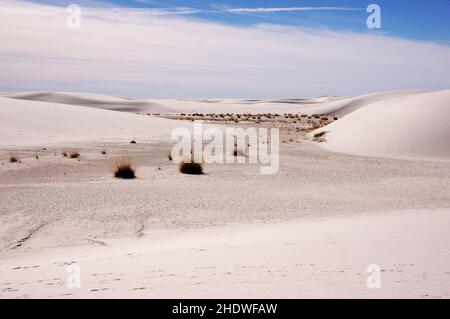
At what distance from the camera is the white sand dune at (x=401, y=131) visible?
22.8m

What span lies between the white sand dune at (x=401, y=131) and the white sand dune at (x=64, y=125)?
37.9 feet

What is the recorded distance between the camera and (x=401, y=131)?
25.1 m

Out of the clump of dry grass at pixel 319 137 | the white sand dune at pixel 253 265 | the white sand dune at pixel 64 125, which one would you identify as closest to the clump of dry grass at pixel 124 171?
the white sand dune at pixel 253 265

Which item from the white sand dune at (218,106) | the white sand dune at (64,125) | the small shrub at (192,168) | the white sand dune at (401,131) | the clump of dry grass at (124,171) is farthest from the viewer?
the white sand dune at (218,106)

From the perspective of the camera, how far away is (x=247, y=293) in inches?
185

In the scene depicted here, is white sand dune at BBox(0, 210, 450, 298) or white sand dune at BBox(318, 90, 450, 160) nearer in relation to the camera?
white sand dune at BBox(0, 210, 450, 298)

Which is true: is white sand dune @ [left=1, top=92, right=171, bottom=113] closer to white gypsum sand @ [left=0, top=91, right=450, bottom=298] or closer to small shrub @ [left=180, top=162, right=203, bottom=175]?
white gypsum sand @ [left=0, top=91, right=450, bottom=298]

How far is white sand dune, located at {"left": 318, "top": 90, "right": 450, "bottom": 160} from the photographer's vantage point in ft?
74.9

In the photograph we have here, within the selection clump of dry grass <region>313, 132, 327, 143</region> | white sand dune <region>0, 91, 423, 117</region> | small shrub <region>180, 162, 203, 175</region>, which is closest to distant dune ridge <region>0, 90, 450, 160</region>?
clump of dry grass <region>313, 132, 327, 143</region>

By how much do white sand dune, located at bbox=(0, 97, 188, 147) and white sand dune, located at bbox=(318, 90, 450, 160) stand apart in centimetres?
1155

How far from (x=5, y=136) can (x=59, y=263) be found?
20909 mm

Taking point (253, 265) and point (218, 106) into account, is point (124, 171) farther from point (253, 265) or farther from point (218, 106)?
point (218, 106)

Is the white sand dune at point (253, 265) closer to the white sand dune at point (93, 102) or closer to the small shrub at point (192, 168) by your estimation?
the small shrub at point (192, 168)

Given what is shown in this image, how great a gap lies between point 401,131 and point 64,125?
21.1 m
